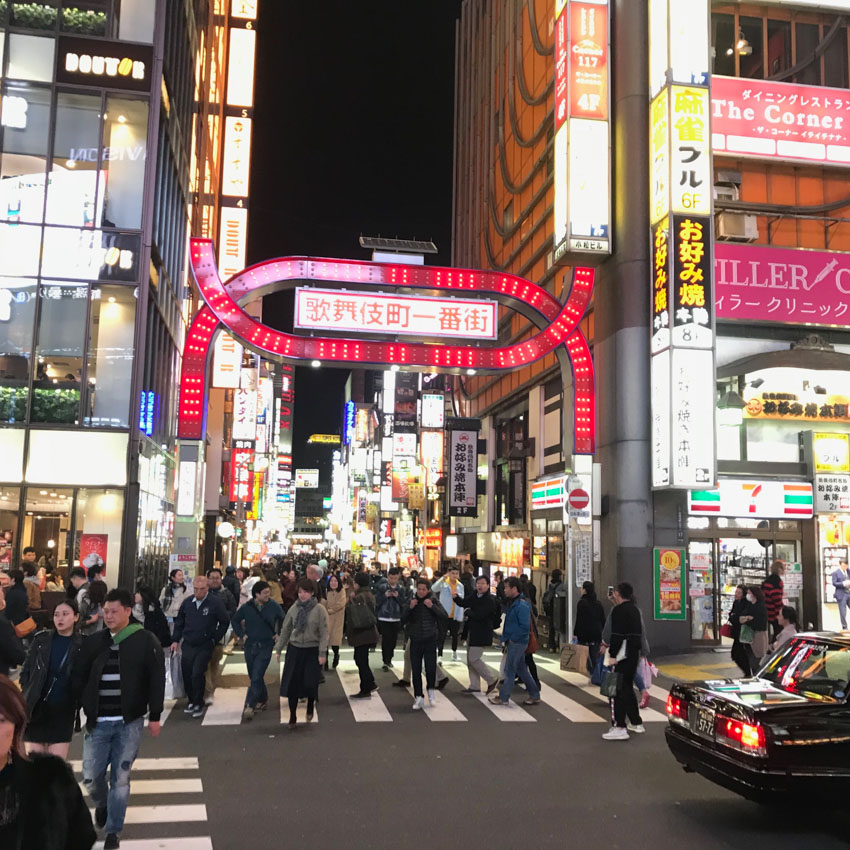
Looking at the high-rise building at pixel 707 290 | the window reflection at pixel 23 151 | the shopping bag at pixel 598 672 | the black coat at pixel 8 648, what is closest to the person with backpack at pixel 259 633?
the black coat at pixel 8 648

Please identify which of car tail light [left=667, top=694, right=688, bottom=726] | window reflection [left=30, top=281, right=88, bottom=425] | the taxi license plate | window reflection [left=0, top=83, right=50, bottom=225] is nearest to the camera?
the taxi license plate

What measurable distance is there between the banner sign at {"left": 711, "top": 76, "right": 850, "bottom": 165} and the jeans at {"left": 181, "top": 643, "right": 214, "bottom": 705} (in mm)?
17393

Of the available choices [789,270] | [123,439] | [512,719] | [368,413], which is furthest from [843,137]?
[368,413]

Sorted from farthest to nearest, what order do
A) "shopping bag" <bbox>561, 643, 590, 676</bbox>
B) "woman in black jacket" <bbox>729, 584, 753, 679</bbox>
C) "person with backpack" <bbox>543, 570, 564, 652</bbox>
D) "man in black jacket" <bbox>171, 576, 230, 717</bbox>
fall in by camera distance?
"person with backpack" <bbox>543, 570, 564, 652</bbox>, "shopping bag" <bbox>561, 643, 590, 676</bbox>, "woman in black jacket" <bbox>729, 584, 753, 679</bbox>, "man in black jacket" <bbox>171, 576, 230, 717</bbox>

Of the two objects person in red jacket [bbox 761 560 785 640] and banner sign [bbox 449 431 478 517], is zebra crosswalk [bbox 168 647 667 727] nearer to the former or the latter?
person in red jacket [bbox 761 560 785 640]

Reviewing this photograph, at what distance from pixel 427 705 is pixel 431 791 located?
4.72 meters

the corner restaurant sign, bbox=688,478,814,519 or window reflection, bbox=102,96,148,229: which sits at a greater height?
window reflection, bbox=102,96,148,229

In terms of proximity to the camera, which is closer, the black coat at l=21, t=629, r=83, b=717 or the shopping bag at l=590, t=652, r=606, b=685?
the black coat at l=21, t=629, r=83, b=717

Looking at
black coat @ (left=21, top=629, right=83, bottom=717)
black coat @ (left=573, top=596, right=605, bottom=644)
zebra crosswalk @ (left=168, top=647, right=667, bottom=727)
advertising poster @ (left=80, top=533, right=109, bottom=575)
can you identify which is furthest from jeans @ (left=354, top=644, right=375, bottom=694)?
advertising poster @ (left=80, top=533, right=109, bottom=575)

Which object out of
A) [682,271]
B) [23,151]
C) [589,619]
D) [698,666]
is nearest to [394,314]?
[682,271]

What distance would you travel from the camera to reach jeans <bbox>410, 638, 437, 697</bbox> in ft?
40.8

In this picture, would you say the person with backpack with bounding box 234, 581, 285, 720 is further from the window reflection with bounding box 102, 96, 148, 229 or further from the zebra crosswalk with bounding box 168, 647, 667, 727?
the window reflection with bounding box 102, 96, 148, 229

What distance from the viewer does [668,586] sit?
19.5m

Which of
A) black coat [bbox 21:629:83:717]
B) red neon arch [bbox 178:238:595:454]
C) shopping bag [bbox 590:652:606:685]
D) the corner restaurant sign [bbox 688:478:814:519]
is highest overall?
red neon arch [bbox 178:238:595:454]
